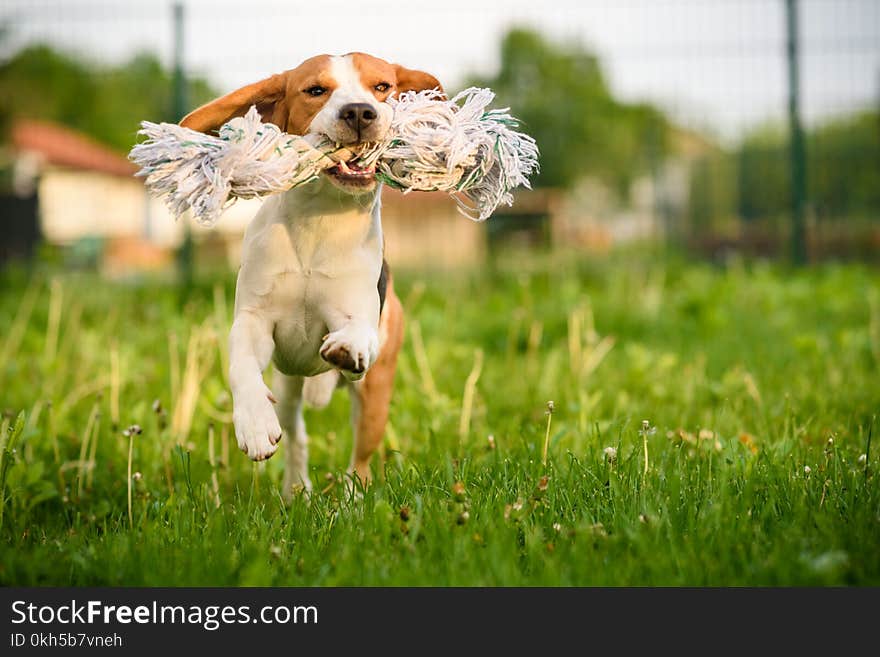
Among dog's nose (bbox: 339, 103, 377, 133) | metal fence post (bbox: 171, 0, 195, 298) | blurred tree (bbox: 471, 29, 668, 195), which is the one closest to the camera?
dog's nose (bbox: 339, 103, 377, 133)

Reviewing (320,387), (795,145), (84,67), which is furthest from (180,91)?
(320,387)

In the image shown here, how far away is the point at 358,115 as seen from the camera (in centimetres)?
243

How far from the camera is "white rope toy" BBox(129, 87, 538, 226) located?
233 cm

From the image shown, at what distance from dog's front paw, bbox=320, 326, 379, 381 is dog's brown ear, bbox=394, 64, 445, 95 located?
2.76 ft

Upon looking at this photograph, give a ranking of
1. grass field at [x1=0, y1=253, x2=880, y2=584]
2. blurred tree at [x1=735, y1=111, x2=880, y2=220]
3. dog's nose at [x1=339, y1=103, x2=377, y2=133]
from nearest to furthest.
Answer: grass field at [x1=0, y1=253, x2=880, y2=584], dog's nose at [x1=339, y1=103, x2=377, y2=133], blurred tree at [x1=735, y1=111, x2=880, y2=220]

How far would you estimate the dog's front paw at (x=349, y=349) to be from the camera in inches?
93.1

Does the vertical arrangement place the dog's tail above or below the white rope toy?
below

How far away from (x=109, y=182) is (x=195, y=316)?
5.69m

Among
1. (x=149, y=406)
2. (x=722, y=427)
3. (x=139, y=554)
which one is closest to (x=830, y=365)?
(x=722, y=427)

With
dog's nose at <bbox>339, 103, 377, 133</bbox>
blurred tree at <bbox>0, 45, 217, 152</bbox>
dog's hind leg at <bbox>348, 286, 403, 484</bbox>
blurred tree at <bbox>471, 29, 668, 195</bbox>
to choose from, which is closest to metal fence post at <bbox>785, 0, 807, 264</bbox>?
blurred tree at <bbox>471, 29, 668, 195</bbox>

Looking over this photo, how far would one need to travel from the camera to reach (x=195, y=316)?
6.38 m

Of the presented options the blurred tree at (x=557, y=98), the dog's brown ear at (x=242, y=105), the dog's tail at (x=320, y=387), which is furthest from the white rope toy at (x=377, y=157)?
the blurred tree at (x=557, y=98)

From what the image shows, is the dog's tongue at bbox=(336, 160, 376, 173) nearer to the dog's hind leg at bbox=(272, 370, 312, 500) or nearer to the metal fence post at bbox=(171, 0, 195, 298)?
the dog's hind leg at bbox=(272, 370, 312, 500)

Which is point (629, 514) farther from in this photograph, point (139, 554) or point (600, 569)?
point (139, 554)
